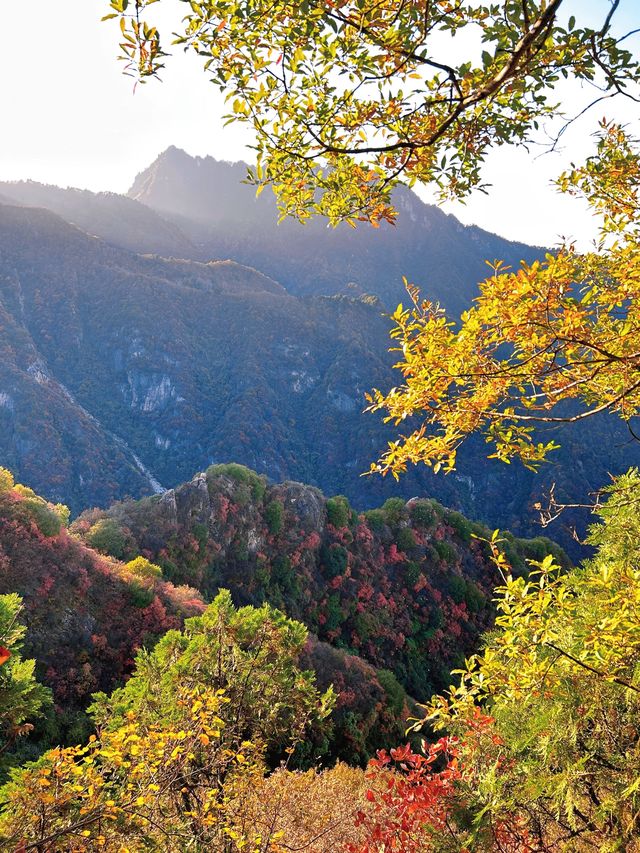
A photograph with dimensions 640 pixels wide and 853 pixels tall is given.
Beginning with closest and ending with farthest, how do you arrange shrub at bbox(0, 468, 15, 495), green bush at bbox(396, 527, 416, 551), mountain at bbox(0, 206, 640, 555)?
shrub at bbox(0, 468, 15, 495), green bush at bbox(396, 527, 416, 551), mountain at bbox(0, 206, 640, 555)

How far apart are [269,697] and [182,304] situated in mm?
112481

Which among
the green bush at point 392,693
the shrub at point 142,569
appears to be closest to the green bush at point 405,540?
the green bush at point 392,693

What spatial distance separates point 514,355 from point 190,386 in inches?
3906

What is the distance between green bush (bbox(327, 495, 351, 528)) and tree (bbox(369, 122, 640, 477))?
27387 mm

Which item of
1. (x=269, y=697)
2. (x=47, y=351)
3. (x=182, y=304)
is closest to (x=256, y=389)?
(x=182, y=304)

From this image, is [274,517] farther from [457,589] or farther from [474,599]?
[474,599]

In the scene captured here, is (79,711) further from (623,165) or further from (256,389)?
(256,389)

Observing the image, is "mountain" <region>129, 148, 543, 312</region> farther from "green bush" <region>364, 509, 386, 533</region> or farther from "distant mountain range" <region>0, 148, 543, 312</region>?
"green bush" <region>364, 509, 386, 533</region>

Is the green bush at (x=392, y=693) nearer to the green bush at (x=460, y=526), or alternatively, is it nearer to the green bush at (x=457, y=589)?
the green bush at (x=457, y=589)

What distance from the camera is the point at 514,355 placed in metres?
2.53

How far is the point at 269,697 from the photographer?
6.89 meters

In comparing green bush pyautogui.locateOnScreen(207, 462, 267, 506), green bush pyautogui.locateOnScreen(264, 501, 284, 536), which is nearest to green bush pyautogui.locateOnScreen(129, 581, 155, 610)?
green bush pyautogui.locateOnScreen(207, 462, 267, 506)

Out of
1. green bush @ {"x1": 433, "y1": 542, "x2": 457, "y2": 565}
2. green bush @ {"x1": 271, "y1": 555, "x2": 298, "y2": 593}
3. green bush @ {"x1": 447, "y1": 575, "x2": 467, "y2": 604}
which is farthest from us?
green bush @ {"x1": 433, "y1": 542, "x2": 457, "y2": 565}

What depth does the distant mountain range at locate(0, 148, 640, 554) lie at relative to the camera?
76.9 metres
